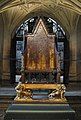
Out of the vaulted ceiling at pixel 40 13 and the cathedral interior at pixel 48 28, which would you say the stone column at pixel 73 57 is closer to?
the cathedral interior at pixel 48 28

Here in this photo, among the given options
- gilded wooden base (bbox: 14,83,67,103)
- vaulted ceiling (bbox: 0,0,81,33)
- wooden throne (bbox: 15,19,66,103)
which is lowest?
gilded wooden base (bbox: 14,83,67,103)

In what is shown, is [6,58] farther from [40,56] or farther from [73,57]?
[40,56]

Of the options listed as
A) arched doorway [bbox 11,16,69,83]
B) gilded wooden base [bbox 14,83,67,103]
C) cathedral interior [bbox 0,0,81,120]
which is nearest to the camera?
gilded wooden base [bbox 14,83,67,103]

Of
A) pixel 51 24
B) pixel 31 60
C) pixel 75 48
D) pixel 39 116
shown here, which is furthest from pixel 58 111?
pixel 51 24

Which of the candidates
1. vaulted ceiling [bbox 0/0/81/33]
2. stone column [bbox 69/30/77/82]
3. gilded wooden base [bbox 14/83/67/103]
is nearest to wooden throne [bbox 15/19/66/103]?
gilded wooden base [bbox 14/83/67/103]

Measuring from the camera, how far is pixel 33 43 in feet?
57.9

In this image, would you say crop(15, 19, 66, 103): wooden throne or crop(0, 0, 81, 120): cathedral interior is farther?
crop(0, 0, 81, 120): cathedral interior

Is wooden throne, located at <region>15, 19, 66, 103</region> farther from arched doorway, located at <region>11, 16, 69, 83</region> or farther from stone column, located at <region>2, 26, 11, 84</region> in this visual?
arched doorway, located at <region>11, 16, 69, 83</region>

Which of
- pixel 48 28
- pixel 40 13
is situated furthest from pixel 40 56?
pixel 40 13

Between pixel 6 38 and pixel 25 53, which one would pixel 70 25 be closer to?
pixel 6 38

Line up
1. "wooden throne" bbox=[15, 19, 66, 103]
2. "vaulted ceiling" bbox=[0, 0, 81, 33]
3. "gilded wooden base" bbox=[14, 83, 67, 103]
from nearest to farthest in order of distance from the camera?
"gilded wooden base" bbox=[14, 83, 67, 103] < "wooden throne" bbox=[15, 19, 66, 103] < "vaulted ceiling" bbox=[0, 0, 81, 33]

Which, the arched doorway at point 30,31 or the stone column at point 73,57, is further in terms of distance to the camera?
the arched doorway at point 30,31

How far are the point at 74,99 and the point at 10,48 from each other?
11.9 m

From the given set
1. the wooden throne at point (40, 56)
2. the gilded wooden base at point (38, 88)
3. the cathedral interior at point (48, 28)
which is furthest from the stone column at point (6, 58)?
the gilded wooden base at point (38, 88)
